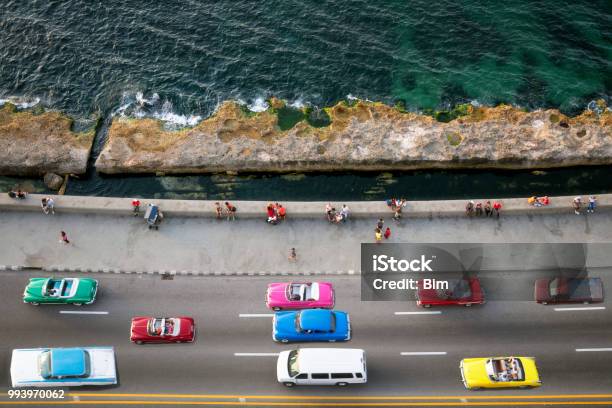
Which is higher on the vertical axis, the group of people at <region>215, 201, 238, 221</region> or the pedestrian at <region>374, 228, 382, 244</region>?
the group of people at <region>215, 201, 238, 221</region>

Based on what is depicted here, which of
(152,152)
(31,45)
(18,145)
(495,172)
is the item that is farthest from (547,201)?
(31,45)

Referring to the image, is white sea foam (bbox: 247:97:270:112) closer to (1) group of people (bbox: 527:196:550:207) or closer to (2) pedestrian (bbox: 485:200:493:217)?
(2) pedestrian (bbox: 485:200:493:217)

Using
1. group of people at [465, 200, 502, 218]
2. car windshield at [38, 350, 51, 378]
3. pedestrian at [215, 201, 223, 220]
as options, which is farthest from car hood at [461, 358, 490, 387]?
car windshield at [38, 350, 51, 378]

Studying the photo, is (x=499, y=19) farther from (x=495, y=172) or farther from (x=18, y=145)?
(x=18, y=145)

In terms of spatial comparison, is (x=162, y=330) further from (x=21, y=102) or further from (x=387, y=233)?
(x=21, y=102)

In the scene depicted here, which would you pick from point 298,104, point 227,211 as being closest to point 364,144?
point 298,104
